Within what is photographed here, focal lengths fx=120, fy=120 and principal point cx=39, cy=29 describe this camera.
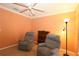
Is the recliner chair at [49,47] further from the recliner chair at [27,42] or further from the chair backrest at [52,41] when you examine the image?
the recliner chair at [27,42]

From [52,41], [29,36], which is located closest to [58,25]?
[52,41]

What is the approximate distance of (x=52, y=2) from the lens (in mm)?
1756

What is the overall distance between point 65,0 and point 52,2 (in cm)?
19

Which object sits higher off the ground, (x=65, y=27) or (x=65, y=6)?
(x=65, y=6)

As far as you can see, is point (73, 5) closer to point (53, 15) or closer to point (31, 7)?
point (53, 15)

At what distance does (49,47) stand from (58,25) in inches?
13.6

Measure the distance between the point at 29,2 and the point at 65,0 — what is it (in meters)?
0.53

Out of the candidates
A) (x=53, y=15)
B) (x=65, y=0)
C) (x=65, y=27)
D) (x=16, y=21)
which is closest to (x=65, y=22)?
(x=65, y=27)

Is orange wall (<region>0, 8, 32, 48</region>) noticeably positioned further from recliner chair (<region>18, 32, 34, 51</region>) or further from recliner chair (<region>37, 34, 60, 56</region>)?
recliner chair (<region>37, 34, 60, 56</region>)

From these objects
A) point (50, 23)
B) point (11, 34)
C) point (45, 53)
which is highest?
point (50, 23)

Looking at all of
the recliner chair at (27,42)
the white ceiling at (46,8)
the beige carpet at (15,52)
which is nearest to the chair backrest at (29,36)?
the recliner chair at (27,42)

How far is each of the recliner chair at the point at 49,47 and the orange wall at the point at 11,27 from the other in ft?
1.01

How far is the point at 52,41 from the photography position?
1.74m

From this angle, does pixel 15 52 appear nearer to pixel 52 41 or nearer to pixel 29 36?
pixel 29 36
